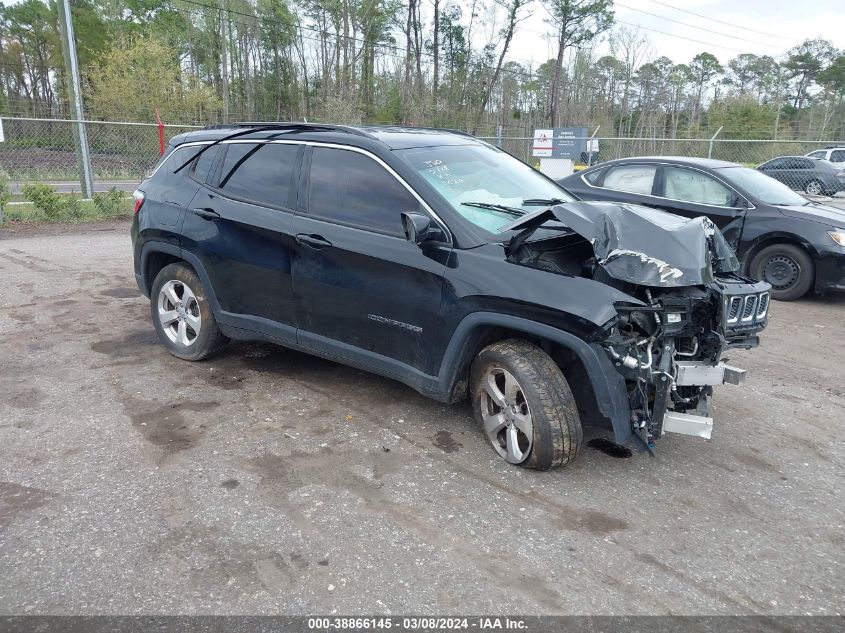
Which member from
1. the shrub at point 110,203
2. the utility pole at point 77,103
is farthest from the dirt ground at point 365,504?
the utility pole at point 77,103

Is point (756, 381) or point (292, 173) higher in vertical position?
point (292, 173)

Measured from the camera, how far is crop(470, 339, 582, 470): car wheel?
3402 millimetres

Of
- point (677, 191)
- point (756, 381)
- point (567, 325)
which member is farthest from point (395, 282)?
point (677, 191)

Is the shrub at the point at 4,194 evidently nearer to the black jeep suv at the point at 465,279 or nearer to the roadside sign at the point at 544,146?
the black jeep suv at the point at 465,279

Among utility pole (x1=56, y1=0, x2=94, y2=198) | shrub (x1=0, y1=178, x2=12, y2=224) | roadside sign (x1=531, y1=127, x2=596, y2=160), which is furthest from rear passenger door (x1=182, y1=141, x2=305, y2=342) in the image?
roadside sign (x1=531, y1=127, x2=596, y2=160)

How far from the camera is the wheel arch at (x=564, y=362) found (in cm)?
325

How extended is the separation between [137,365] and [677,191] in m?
6.57

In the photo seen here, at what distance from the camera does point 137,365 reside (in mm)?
5156

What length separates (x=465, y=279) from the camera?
3623 mm

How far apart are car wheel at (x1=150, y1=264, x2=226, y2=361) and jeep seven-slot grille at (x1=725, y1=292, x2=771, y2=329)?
3578 millimetres

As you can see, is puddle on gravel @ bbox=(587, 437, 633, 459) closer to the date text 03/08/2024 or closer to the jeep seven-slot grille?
the jeep seven-slot grille

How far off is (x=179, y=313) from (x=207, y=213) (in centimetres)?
93

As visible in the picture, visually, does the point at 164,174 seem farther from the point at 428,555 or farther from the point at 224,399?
the point at 428,555

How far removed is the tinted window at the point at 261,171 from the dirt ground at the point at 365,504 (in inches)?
54.1
